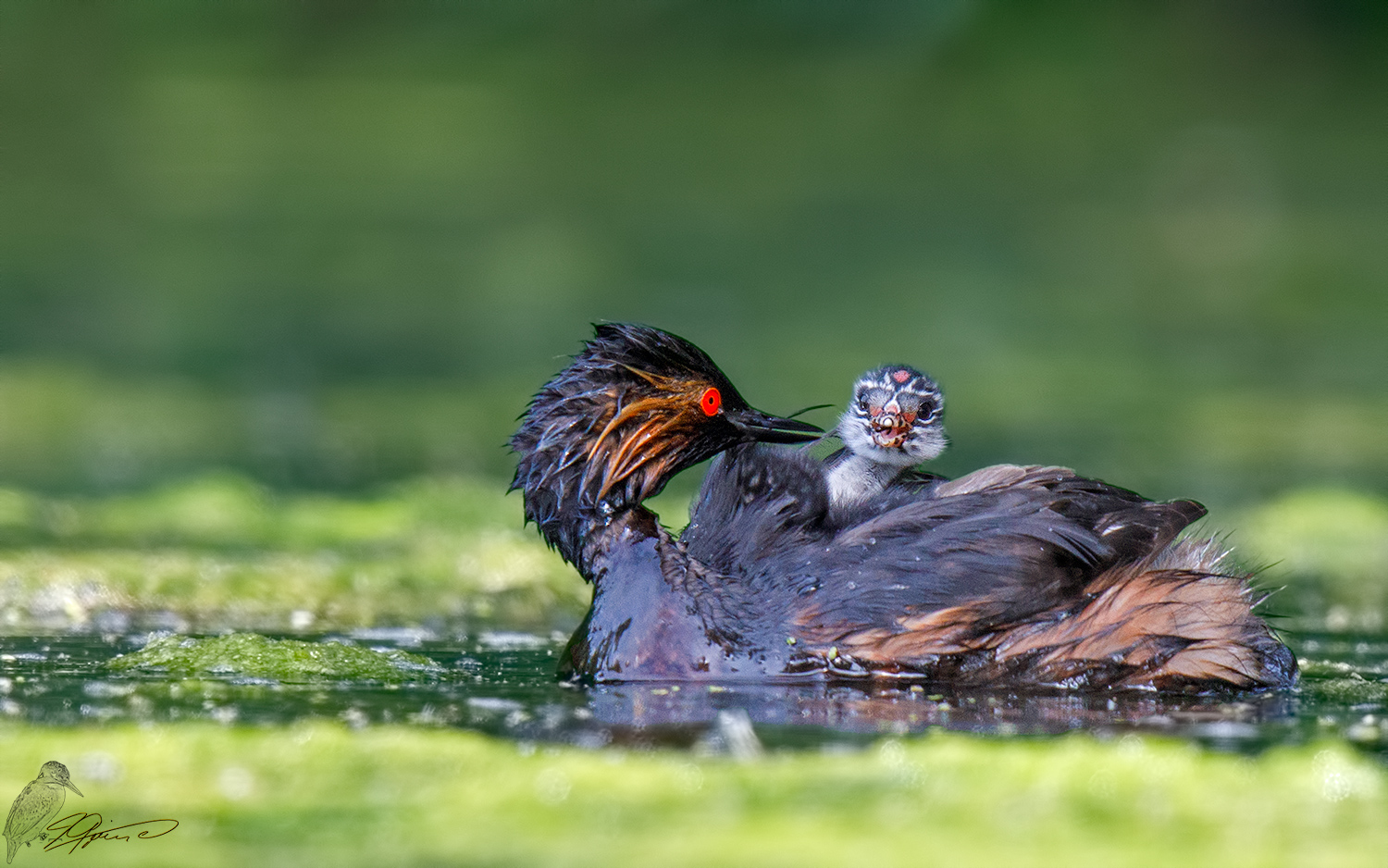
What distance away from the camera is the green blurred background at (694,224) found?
45.5ft

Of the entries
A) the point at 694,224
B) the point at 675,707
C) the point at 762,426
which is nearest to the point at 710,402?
the point at 762,426

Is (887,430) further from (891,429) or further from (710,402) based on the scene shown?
Answer: (710,402)

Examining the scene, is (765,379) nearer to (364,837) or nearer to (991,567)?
(991,567)

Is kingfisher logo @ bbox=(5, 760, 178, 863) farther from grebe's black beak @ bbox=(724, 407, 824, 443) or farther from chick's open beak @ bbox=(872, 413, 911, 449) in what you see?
chick's open beak @ bbox=(872, 413, 911, 449)

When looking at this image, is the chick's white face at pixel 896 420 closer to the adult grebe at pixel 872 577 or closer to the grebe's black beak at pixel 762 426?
the grebe's black beak at pixel 762 426

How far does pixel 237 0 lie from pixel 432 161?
21.5ft

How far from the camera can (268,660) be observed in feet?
20.5

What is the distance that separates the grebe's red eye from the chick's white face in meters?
0.89

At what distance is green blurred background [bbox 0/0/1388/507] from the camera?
13883 millimetres

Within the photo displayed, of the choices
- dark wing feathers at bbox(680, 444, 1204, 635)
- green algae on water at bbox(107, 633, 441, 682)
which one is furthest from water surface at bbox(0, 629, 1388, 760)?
dark wing feathers at bbox(680, 444, 1204, 635)

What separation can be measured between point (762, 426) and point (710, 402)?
9.1 inches

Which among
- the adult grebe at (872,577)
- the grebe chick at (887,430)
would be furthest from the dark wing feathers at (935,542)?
the grebe chick at (887,430)

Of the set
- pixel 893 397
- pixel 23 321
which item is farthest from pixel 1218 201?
pixel 893 397
